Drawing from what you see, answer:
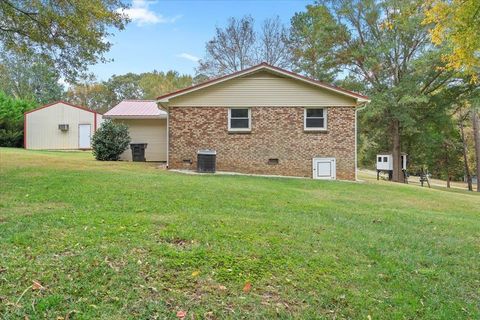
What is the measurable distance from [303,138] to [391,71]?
11667 millimetres

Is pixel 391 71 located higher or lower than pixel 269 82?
higher

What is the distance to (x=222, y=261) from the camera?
157 inches

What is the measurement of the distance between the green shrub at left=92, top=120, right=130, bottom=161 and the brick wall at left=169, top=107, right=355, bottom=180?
3.77 meters

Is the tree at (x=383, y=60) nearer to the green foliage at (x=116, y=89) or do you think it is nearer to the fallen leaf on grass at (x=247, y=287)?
the fallen leaf on grass at (x=247, y=287)

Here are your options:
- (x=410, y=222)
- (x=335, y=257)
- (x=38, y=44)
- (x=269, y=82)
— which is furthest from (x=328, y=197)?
(x=38, y=44)

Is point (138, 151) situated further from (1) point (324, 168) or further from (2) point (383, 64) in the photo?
(2) point (383, 64)

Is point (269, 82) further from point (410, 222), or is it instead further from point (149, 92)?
point (149, 92)

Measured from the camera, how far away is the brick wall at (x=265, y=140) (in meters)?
14.9

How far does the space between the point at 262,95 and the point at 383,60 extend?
11.4 meters

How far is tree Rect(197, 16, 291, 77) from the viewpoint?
3228 centimetres

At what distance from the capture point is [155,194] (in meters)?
7.73

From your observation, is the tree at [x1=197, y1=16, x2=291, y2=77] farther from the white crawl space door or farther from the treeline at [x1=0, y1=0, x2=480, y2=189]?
the white crawl space door

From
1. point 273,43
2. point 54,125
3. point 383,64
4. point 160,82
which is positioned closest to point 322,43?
point 383,64

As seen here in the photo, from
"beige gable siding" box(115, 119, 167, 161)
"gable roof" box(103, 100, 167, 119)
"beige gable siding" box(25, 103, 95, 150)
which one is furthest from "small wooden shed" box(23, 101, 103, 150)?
"beige gable siding" box(115, 119, 167, 161)
